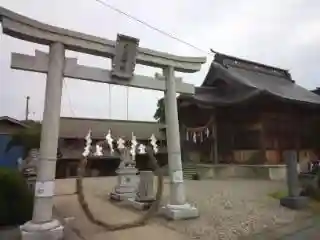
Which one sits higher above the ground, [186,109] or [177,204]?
[186,109]

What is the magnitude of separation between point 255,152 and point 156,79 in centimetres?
1049

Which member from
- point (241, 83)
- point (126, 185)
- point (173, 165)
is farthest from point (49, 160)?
point (241, 83)

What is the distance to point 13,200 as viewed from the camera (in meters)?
7.27

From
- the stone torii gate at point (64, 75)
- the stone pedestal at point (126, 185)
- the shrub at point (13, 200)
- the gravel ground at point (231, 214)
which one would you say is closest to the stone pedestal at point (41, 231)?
the stone torii gate at point (64, 75)

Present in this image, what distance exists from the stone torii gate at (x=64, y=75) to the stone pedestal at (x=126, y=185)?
3.09 meters

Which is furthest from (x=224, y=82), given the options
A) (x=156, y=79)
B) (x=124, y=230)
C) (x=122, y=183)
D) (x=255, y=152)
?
(x=124, y=230)

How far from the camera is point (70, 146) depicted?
24953 mm

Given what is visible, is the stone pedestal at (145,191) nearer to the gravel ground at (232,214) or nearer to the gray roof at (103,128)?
the gravel ground at (232,214)

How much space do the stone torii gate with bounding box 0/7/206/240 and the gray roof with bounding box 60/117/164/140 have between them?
18757mm

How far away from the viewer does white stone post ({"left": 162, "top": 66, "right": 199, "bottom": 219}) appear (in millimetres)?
7590

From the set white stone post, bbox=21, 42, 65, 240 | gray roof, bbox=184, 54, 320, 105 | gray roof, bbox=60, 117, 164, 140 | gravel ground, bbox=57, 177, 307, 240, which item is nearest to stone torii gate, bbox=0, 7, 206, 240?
white stone post, bbox=21, 42, 65, 240

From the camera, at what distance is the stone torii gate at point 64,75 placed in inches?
234

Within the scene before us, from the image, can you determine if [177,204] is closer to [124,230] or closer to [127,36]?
[124,230]

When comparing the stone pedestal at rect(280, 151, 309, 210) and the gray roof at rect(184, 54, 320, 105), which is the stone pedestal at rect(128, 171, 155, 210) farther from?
the gray roof at rect(184, 54, 320, 105)
